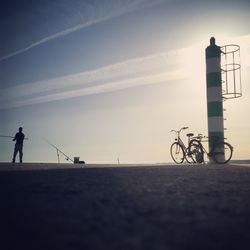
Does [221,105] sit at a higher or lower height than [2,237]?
higher

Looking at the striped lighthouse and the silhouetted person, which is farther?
the silhouetted person

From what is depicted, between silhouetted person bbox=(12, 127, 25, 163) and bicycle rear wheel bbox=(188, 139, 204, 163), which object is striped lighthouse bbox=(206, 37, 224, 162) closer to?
bicycle rear wheel bbox=(188, 139, 204, 163)

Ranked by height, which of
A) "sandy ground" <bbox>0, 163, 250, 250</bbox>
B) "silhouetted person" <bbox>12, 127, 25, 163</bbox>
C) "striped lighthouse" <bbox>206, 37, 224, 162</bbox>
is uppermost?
"striped lighthouse" <bbox>206, 37, 224, 162</bbox>

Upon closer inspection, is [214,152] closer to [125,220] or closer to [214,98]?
[214,98]

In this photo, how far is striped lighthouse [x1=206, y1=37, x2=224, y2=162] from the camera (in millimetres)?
16359

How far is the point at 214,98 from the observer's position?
1656 centimetres

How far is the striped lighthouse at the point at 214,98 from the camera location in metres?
16.4

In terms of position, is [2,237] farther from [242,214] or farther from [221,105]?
[221,105]

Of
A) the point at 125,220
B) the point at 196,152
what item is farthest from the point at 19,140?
the point at 125,220

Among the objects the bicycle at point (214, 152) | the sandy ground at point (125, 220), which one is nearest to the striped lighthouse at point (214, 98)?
the bicycle at point (214, 152)

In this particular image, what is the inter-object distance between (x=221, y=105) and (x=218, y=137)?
4.88 ft

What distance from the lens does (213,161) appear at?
16.2 metres

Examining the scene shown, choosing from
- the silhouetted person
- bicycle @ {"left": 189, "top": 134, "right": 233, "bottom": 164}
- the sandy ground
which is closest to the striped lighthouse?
bicycle @ {"left": 189, "top": 134, "right": 233, "bottom": 164}

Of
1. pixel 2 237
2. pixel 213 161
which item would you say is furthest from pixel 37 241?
pixel 213 161
